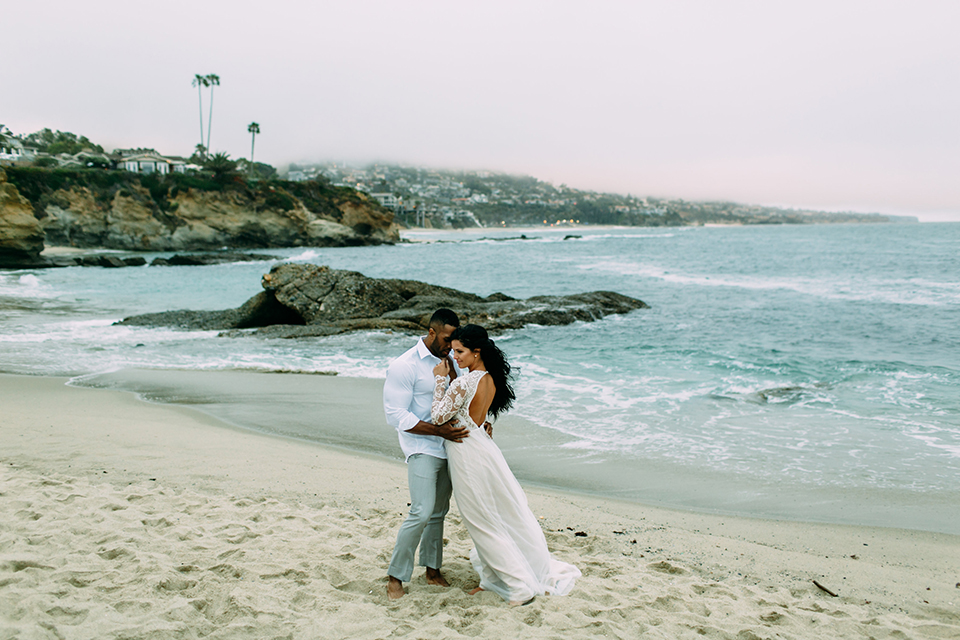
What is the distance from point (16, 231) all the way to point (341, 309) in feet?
101

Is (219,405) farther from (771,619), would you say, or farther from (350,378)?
(771,619)

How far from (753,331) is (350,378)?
12076 mm

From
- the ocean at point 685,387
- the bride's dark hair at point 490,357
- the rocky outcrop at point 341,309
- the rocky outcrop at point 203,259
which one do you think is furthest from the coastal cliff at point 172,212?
the bride's dark hair at point 490,357

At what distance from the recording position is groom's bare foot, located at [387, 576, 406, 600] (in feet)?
12.6

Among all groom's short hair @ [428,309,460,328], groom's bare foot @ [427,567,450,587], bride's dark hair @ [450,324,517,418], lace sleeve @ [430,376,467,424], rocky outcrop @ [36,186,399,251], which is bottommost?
groom's bare foot @ [427,567,450,587]

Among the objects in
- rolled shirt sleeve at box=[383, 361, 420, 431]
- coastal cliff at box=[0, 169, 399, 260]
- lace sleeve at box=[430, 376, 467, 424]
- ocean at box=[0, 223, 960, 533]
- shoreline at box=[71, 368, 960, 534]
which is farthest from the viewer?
coastal cliff at box=[0, 169, 399, 260]

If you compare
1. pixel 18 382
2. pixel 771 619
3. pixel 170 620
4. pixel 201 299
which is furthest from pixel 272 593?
pixel 201 299

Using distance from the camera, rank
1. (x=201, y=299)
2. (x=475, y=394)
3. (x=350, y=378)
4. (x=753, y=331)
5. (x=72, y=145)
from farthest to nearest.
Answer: (x=72, y=145) < (x=201, y=299) < (x=753, y=331) < (x=350, y=378) < (x=475, y=394)

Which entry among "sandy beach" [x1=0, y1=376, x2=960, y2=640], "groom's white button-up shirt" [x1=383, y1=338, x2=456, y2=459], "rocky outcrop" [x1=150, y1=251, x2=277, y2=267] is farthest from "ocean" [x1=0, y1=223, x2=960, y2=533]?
"rocky outcrop" [x1=150, y1=251, x2=277, y2=267]

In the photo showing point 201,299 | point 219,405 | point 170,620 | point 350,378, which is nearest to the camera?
point 170,620

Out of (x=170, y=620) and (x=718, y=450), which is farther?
(x=718, y=450)

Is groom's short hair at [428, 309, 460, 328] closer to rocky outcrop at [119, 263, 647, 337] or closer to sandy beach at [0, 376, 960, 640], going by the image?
sandy beach at [0, 376, 960, 640]

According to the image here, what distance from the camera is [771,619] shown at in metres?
3.73

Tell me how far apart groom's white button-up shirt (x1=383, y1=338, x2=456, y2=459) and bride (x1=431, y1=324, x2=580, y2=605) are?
0.09 m
